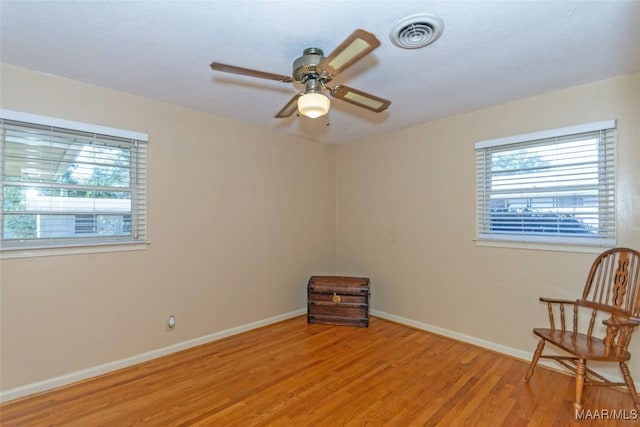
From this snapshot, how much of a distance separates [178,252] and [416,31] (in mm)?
2619

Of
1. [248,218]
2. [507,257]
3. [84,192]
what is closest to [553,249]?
[507,257]

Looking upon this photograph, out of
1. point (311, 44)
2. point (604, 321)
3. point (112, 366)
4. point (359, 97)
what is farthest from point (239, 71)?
point (604, 321)

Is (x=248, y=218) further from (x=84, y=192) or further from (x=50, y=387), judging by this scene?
(x=50, y=387)

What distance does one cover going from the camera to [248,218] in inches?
135

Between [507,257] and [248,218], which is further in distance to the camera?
[248,218]

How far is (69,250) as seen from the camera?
7.68 feet

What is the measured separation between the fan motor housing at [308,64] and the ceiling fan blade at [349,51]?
0.23 ft

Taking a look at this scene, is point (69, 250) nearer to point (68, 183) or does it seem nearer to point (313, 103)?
point (68, 183)

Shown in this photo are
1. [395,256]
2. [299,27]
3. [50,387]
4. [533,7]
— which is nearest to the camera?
[533,7]

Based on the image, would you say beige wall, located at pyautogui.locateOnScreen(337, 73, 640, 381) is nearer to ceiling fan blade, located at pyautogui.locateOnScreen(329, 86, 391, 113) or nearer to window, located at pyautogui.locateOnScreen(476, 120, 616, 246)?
window, located at pyautogui.locateOnScreen(476, 120, 616, 246)

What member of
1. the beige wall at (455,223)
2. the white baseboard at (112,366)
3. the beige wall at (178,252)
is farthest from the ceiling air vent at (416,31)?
the white baseboard at (112,366)

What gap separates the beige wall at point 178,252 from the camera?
2203mm

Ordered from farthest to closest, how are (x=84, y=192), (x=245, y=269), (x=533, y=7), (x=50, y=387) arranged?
(x=245, y=269)
(x=84, y=192)
(x=50, y=387)
(x=533, y=7)

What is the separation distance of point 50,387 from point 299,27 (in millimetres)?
2980
